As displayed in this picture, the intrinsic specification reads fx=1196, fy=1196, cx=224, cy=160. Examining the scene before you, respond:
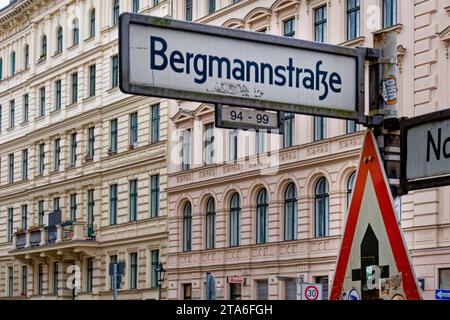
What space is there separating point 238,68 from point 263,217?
33.9 meters

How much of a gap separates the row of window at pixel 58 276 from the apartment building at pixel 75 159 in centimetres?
5

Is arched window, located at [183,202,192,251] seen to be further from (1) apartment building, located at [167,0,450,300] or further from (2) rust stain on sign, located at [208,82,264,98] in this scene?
(2) rust stain on sign, located at [208,82,264,98]

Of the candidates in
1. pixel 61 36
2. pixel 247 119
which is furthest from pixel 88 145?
pixel 247 119

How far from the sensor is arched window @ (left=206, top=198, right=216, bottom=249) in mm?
42375

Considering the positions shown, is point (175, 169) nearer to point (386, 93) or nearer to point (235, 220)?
point (235, 220)

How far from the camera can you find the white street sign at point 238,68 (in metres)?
5.61

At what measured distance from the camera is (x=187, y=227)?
4422 cm

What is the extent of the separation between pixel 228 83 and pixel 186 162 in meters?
38.2

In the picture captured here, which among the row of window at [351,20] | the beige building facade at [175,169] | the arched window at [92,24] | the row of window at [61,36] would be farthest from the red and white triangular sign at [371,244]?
the arched window at [92,24]

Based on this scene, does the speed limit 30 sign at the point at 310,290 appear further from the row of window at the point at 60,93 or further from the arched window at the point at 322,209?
the row of window at the point at 60,93

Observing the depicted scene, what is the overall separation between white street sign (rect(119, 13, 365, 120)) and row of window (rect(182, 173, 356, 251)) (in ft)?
93.4

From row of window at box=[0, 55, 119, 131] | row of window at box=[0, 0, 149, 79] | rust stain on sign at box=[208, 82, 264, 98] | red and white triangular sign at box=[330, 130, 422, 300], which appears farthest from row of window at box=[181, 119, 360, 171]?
red and white triangular sign at box=[330, 130, 422, 300]

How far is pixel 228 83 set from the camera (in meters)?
5.77

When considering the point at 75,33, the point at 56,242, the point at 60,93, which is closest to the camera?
the point at 56,242
